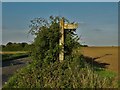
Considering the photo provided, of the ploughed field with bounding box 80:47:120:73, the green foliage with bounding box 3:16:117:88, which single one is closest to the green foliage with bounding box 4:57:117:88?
the green foliage with bounding box 3:16:117:88

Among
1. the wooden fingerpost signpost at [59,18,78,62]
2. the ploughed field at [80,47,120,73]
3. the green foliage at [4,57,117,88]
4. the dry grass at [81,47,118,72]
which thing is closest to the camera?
the green foliage at [4,57,117,88]

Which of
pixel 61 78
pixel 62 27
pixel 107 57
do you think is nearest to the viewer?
pixel 61 78

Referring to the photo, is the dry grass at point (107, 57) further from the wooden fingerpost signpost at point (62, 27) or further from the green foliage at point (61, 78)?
the green foliage at point (61, 78)

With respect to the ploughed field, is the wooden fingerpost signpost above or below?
above

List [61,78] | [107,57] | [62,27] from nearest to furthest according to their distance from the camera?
[61,78] < [62,27] < [107,57]

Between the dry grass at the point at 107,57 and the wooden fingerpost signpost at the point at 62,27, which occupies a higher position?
the wooden fingerpost signpost at the point at 62,27

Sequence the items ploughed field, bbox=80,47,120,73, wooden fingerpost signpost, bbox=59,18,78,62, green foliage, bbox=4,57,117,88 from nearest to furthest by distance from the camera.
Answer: green foliage, bbox=4,57,117,88
wooden fingerpost signpost, bbox=59,18,78,62
ploughed field, bbox=80,47,120,73

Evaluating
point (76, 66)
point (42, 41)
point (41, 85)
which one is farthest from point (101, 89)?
point (42, 41)

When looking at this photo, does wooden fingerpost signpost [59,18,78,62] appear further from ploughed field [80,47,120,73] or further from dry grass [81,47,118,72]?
dry grass [81,47,118,72]

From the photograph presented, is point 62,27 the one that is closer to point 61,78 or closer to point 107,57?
point 61,78

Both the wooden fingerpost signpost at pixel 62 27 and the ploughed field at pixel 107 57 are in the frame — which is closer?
the wooden fingerpost signpost at pixel 62 27

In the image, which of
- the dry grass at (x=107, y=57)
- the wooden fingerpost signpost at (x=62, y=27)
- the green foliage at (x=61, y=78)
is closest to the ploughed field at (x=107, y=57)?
the dry grass at (x=107, y=57)

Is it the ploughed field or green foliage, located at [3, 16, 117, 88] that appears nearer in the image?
green foliage, located at [3, 16, 117, 88]

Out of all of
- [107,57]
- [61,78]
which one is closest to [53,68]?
[61,78]
